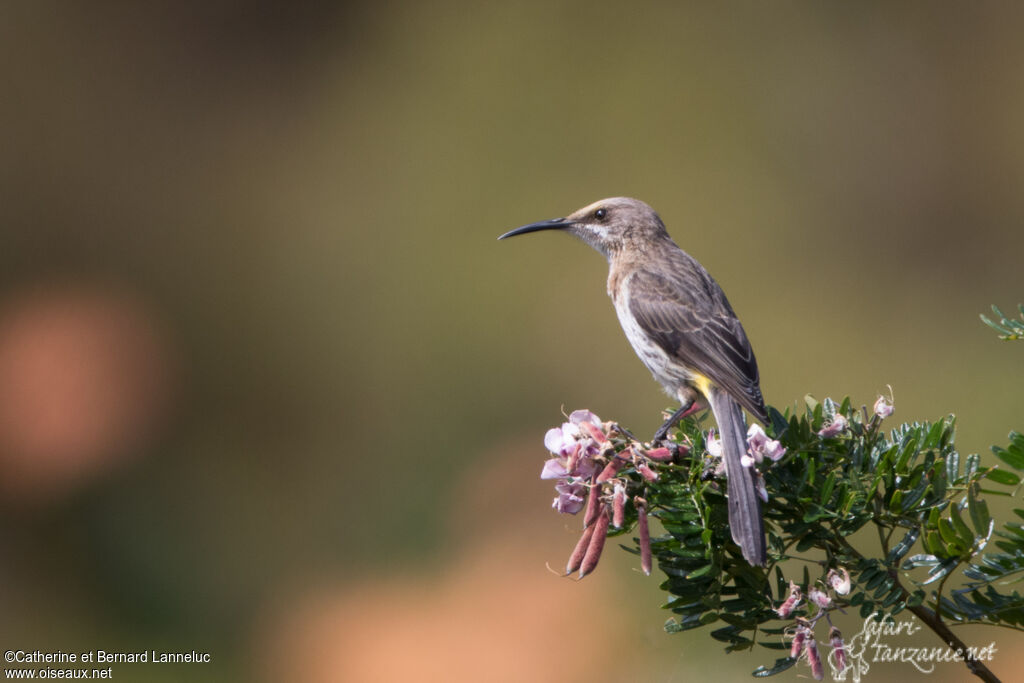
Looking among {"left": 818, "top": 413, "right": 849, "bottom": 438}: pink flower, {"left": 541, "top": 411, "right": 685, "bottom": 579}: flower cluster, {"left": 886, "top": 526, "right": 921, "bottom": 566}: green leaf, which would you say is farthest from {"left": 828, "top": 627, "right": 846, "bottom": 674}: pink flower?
{"left": 818, "top": 413, "right": 849, "bottom": 438}: pink flower

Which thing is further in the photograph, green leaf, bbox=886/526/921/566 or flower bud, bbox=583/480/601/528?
flower bud, bbox=583/480/601/528

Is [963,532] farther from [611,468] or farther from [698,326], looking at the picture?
[698,326]

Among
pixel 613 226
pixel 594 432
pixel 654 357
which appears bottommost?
pixel 594 432

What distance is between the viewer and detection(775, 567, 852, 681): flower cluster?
2162 millimetres

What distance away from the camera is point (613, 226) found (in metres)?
5.65

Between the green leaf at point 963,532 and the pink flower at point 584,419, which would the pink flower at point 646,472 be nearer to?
the pink flower at point 584,419

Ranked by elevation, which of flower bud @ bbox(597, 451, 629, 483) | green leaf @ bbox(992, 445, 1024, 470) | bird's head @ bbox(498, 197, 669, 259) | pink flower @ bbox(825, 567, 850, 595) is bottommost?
pink flower @ bbox(825, 567, 850, 595)

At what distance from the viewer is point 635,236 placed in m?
5.59

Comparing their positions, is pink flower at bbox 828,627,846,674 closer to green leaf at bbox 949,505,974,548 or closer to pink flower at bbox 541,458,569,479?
green leaf at bbox 949,505,974,548

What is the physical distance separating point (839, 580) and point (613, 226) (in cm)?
361

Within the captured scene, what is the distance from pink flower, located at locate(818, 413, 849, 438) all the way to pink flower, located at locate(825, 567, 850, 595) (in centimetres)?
40

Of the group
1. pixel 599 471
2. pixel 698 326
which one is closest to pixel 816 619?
pixel 599 471

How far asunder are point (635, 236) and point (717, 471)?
9.57ft

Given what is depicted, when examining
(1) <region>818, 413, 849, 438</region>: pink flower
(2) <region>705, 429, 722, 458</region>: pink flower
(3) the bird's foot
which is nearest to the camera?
(1) <region>818, 413, 849, 438</region>: pink flower
